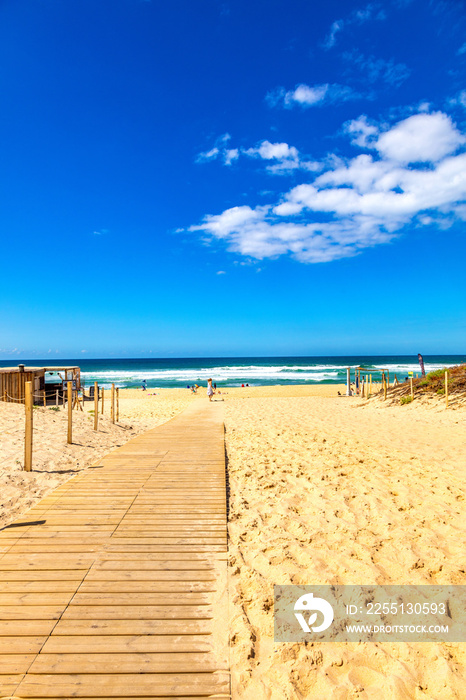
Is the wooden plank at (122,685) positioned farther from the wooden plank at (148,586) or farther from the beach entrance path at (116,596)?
the wooden plank at (148,586)

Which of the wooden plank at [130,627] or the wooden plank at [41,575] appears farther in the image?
the wooden plank at [41,575]

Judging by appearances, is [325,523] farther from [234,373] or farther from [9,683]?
[234,373]

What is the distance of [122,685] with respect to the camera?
90.3 inches

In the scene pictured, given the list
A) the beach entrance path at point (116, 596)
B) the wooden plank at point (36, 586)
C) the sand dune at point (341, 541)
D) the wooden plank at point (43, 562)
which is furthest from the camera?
the wooden plank at point (43, 562)

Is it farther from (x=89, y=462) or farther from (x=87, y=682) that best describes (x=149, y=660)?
(x=89, y=462)

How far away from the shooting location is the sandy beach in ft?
8.14

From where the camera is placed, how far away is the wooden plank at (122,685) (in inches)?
88.3

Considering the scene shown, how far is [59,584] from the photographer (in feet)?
10.5

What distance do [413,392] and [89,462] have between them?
48.0 feet

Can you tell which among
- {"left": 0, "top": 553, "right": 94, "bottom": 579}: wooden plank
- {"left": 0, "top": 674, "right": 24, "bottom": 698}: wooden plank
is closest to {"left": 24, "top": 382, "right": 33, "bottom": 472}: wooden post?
{"left": 0, "top": 553, "right": 94, "bottom": 579}: wooden plank

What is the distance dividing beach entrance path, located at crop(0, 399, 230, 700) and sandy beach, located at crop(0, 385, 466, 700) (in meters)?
0.25
